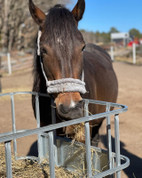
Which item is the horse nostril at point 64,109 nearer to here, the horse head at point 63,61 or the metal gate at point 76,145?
the horse head at point 63,61

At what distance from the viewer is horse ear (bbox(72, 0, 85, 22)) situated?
7.48 feet

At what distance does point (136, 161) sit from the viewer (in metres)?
3.30

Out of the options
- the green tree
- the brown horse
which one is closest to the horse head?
the brown horse

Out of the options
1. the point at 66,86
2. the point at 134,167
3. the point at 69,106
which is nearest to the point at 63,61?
the point at 66,86

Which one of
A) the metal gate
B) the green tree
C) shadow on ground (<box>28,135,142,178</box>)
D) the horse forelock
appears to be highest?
the green tree

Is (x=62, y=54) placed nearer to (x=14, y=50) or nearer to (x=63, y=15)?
(x=63, y=15)

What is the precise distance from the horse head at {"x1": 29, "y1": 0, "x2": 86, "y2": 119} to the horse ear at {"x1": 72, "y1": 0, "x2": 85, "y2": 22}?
20 centimetres

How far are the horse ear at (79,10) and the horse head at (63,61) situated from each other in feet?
0.64

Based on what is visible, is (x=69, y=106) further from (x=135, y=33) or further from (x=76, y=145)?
(x=135, y=33)

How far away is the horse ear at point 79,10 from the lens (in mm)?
2281

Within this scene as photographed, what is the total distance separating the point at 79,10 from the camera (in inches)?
90.9

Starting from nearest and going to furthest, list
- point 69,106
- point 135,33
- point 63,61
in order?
1. point 69,106
2. point 63,61
3. point 135,33

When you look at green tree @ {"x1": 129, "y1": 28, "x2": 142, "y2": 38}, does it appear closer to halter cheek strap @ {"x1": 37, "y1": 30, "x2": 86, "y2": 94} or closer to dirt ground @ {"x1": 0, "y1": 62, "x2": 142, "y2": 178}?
dirt ground @ {"x1": 0, "y1": 62, "x2": 142, "y2": 178}

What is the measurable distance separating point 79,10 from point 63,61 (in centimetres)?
71
